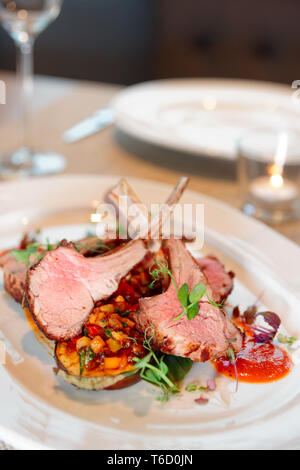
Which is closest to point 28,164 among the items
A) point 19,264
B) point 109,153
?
point 109,153

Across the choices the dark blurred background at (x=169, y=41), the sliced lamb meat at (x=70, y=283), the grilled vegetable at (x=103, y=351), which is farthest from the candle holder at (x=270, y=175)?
the dark blurred background at (x=169, y=41)

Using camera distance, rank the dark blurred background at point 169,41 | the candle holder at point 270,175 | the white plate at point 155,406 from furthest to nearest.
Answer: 1. the dark blurred background at point 169,41
2. the candle holder at point 270,175
3. the white plate at point 155,406

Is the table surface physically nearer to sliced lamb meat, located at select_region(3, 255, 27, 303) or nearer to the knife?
the knife

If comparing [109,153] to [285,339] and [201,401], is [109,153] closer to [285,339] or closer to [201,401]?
[285,339]

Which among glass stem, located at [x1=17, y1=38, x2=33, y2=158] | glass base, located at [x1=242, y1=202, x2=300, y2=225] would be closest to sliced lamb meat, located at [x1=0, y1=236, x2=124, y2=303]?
glass base, located at [x1=242, y1=202, x2=300, y2=225]

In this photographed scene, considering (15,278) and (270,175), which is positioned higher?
(270,175)

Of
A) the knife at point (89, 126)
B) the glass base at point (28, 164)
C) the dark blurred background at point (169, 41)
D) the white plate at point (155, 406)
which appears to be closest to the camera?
the white plate at point (155, 406)

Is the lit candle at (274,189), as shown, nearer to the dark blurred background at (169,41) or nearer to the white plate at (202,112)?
the white plate at (202,112)
